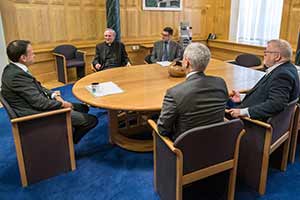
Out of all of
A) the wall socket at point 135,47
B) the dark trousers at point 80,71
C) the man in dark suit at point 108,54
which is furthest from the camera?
the wall socket at point 135,47

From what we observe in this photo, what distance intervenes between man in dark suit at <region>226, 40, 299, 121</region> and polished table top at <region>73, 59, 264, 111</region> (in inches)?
23.2

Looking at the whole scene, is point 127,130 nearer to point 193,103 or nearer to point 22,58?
point 22,58

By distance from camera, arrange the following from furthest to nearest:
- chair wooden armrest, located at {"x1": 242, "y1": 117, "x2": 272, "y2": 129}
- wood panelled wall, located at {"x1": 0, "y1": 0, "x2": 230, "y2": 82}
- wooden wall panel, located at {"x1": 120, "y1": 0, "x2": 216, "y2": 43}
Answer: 1. wooden wall panel, located at {"x1": 120, "y1": 0, "x2": 216, "y2": 43}
2. wood panelled wall, located at {"x1": 0, "y1": 0, "x2": 230, "y2": 82}
3. chair wooden armrest, located at {"x1": 242, "y1": 117, "x2": 272, "y2": 129}

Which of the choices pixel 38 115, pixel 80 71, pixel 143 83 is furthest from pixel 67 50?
pixel 38 115

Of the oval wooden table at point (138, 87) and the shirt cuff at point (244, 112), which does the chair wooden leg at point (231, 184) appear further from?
the oval wooden table at point (138, 87)

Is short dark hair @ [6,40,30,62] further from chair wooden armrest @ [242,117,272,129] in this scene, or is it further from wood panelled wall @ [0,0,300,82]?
wood panelled wall @ [0,0,300,82]

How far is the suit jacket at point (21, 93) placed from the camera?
211 centimetres

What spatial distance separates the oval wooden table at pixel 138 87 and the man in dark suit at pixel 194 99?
1.60 ft

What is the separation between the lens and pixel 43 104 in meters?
2.20

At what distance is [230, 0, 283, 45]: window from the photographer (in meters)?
Result: 5.25

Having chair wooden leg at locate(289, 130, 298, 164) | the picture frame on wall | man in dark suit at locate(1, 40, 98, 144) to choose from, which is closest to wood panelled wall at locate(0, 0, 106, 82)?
the picture frame on wall

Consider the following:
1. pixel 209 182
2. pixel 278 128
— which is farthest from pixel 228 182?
pixel 278 128

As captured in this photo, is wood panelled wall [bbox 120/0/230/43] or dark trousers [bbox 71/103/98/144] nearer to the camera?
dark trousers [bbox 71/103/98/144]

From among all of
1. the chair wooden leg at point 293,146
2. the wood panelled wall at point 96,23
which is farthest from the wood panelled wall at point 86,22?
the chair wooden leg at point 293,146
